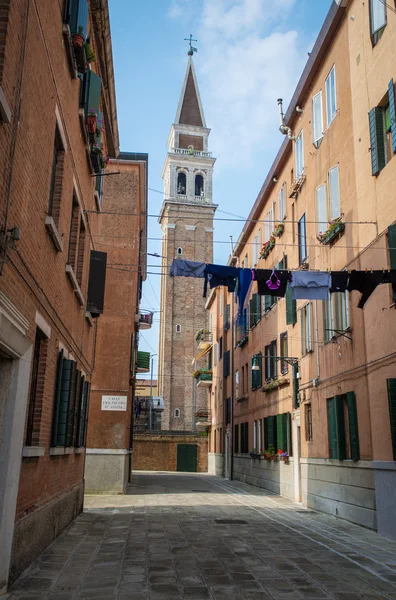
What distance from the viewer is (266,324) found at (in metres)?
23.2

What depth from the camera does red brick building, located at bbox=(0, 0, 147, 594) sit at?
5941 millimetres

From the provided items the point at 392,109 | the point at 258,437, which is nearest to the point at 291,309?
the point at 392,109

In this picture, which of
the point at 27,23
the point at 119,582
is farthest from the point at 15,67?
the point at 119,582

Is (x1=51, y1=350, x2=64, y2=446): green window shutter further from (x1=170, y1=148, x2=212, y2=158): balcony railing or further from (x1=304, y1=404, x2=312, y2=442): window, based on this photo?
(x1=170, y1=148, x2=212, y2=158): balcony railing

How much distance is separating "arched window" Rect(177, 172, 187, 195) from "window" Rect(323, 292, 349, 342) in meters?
48.2

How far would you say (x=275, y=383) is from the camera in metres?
20.8

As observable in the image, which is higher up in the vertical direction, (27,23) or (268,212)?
(268,212)

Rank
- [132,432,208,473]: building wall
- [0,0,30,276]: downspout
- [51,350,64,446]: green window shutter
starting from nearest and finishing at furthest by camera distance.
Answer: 1. [0,0,30,276]: downspout
2. [51,350,64,446]: green window shutter
3. [132,432,208,473]: building wall

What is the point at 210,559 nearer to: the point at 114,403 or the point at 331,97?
the point at 114,403

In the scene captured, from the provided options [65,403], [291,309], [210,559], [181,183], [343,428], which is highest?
[181,183]

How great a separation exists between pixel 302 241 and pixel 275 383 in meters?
5.65

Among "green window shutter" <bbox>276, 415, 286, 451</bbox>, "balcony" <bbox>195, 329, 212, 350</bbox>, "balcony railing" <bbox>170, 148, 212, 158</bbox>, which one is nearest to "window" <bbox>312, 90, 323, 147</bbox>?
"green window shutter" <bbox>276, 415, 286, 451</bbox>

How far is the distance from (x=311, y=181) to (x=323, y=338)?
473 centimetres

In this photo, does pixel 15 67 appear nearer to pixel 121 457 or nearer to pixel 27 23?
pixel 27 23
